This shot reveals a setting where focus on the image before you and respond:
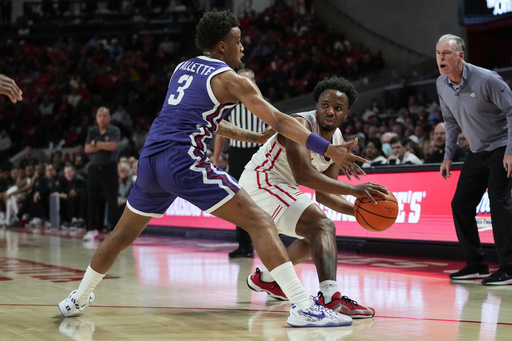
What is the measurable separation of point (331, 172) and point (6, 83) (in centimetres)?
224

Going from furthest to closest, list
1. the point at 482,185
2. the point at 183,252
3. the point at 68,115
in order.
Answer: the point at 68,115 < the point at 183,252 < the point at 482,185

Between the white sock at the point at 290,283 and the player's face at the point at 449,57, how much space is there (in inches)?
111

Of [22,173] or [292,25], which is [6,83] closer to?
[22,173]

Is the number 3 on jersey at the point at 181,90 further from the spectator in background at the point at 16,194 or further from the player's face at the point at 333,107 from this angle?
the spectator in background at the point at 16,194

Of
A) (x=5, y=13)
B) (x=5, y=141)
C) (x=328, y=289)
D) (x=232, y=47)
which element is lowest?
(x=328, y=289)

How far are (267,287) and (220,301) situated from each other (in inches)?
13.8

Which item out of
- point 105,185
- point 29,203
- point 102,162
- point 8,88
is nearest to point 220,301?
point 8,88

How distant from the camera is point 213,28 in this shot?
418cm

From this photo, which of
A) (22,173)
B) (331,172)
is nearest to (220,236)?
(331,172)

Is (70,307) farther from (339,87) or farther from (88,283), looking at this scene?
(339,87)

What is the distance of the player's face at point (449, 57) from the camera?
5898 millimetres

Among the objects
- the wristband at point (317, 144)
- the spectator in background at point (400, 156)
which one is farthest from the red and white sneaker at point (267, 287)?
the spectator in background at point (400, 156)

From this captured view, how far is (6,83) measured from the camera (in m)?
3.83

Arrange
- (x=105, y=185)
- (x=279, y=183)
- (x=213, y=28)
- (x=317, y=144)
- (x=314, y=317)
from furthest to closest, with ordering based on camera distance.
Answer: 1. (x=105, y=185)
2. (x=279, y=183)
3. (x=213, y=28)
4. (x=314, y=317)
5. (x=317, y=144)
